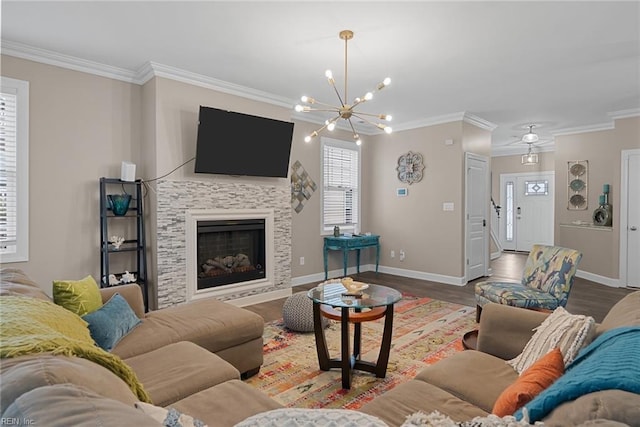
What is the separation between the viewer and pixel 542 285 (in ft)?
11.3

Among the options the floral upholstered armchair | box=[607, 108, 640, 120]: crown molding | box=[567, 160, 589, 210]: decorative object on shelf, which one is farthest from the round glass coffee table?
box=[567, 160, 589, 210]: decorative object on shelf

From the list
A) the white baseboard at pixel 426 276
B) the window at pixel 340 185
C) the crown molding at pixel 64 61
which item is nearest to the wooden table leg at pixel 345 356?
the crown molding at pixel 64 61

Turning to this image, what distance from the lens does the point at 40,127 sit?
3.50 m

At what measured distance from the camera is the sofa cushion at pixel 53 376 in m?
0.80

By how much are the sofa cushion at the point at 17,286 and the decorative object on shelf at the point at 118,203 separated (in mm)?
1555

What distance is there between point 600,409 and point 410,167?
18.8ft

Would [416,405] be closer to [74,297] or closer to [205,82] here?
[74,297]

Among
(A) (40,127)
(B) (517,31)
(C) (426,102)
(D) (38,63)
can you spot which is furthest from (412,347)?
(D) (38,63)

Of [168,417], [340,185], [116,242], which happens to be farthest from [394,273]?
[168,417]

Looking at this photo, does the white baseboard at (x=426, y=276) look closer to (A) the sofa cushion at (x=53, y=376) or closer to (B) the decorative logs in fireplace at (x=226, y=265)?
(B) the decorative logs in fireplace at (x=226, y=265)

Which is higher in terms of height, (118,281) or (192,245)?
(192,245)

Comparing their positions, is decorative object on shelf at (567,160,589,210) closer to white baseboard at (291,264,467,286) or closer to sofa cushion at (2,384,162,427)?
white baseboard at (291,264,467,286)

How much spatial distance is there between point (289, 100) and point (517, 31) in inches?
112

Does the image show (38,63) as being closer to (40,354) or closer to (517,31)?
(40,354)
